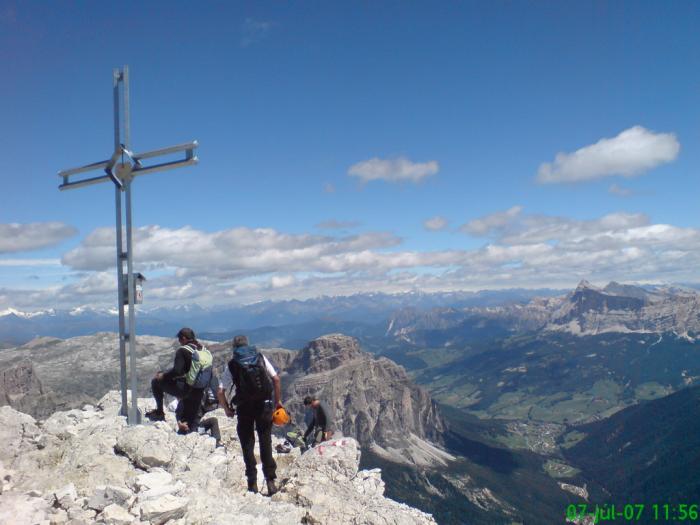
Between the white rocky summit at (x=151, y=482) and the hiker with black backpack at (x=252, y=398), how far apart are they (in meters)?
0.86

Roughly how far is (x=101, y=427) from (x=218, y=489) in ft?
16.1

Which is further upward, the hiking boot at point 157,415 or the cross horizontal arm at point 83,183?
the cross horizontal arm at point 83,183

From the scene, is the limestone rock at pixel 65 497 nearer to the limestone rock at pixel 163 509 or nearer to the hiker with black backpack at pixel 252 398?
the limestone rock at pixel 163 509

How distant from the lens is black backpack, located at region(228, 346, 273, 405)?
47.1ft

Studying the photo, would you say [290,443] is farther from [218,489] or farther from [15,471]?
[15,471]

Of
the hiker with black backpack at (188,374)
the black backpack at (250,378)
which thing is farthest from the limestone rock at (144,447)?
the black backpack at (250,378)

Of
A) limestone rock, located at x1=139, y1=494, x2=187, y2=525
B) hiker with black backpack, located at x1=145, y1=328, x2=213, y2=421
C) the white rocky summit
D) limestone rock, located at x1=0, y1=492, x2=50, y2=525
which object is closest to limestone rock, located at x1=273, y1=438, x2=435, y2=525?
the white rocky summit

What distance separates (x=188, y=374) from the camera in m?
17.1

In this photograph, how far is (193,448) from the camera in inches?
674

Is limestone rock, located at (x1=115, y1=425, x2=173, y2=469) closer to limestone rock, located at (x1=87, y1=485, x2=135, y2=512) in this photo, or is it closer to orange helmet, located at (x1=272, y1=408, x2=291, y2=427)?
limestone rock, located at (x1=87, y1=485, x2=135, y2=512)

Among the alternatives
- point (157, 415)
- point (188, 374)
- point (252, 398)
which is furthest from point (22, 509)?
point (157, 415)

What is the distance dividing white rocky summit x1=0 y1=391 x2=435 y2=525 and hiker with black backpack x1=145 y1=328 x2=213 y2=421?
122cm

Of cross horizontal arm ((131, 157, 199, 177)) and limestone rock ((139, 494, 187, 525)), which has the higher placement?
cross horizontal arm ((131, 157, 199, 177))

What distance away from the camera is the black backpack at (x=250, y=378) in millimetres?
14352
